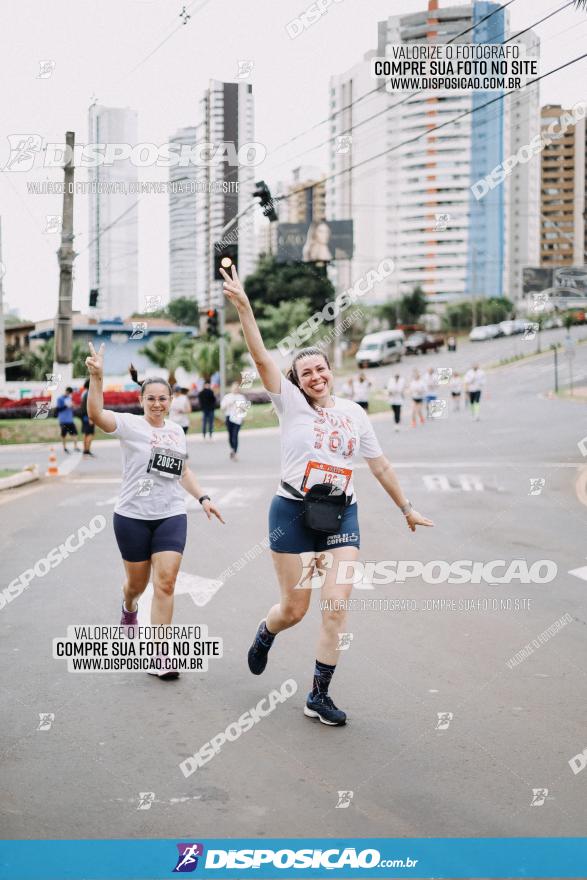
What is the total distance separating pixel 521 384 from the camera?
30969 mm

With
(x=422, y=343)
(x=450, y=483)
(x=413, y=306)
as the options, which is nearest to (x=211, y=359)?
(x=450, y=483)

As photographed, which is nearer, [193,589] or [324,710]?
[324,710]

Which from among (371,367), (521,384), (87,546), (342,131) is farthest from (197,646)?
(371,367)

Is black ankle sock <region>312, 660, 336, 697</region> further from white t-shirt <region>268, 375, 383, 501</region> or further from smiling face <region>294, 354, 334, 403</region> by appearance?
smiling face <region>294, 354, 334, 403</region>

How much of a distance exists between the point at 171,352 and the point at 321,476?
815 inches

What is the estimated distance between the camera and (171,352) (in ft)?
81.1

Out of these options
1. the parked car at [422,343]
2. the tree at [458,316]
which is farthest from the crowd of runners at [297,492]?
the parked car at [422,343]

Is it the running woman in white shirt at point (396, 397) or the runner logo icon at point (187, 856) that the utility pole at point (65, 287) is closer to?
the runner logo icon at point (187, 856)

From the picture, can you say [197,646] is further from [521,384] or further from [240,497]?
[521,384]

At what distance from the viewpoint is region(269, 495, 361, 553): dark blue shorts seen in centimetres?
450

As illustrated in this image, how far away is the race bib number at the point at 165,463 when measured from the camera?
17.3ft

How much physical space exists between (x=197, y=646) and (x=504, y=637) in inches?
79.6

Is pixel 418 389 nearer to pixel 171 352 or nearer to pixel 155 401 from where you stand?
pixel 171 352

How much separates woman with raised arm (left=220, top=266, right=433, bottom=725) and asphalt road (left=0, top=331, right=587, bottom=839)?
503 millimetres
